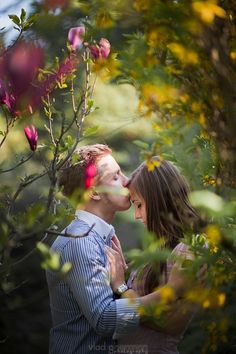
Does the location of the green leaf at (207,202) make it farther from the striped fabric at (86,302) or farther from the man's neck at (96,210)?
the man's neck at (96,210)

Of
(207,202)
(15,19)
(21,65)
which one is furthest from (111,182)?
(207,202)

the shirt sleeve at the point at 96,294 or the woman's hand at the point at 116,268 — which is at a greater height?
the shirt sleeve at the point at 96,294

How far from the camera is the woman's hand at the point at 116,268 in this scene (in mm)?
2162

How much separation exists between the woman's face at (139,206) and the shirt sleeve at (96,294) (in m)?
0.24

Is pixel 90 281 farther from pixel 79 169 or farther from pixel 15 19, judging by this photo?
pixel 15 19

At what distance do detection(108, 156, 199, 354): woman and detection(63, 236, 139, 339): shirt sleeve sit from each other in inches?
3.9

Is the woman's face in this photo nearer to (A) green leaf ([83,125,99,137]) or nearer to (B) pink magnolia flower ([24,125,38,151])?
(A) green leaf ([83,125,99,137])

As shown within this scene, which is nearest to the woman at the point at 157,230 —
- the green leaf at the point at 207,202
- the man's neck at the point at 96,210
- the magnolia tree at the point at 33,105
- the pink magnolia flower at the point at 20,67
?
the man's neck at the point at 96,210

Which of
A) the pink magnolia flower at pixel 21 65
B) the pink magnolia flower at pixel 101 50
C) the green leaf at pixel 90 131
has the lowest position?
the green leaf at pixel 90 131

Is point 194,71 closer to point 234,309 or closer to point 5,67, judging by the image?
point 5,67

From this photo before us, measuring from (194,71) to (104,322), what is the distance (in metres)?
0.97

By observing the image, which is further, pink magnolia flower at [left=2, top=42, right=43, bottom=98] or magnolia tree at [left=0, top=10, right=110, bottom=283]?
pink magnolia flower at [left=2, top=42, right=43, bottom=98]

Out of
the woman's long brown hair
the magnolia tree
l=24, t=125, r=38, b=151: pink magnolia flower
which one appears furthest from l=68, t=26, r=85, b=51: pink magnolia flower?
the woman's long brown hair

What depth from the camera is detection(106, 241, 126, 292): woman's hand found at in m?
2.16
